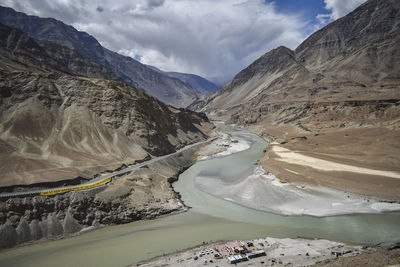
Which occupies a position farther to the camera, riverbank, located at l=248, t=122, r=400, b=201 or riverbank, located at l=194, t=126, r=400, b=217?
riverbank, located at l=248, t=122, r=400, b=201

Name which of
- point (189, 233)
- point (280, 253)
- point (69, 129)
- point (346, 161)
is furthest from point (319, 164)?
point (69, 129)

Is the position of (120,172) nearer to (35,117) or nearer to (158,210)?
(158,210)

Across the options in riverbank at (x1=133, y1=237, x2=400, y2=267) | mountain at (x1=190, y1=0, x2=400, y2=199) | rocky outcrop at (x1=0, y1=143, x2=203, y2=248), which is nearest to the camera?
riverbank at (x1=133, y1=237, x2=400, y2=267)

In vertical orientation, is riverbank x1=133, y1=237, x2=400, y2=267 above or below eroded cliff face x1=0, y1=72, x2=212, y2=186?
below

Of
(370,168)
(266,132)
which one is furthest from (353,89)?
(370,168)

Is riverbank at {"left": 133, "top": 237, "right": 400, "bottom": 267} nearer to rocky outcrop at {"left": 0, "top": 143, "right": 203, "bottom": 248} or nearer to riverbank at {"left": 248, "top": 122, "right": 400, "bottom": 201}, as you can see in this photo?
rocky outcrop at {"left": 0, "top": 143, "right": 203, "bottom": 248}

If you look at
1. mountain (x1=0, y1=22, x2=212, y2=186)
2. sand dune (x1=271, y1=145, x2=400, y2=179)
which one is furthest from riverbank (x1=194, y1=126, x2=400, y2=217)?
mountain (x1=0, y1=22, x2=212, y2=186)

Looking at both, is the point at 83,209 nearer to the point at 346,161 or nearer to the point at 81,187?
the point at 81,187
